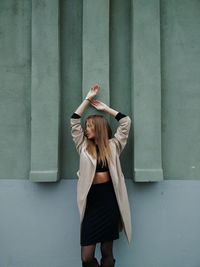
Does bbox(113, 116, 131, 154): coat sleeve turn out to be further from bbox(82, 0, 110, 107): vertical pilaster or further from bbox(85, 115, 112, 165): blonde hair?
bbox(82, 0, 110, 107): vertical pilaster

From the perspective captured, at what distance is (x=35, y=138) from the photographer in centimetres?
436

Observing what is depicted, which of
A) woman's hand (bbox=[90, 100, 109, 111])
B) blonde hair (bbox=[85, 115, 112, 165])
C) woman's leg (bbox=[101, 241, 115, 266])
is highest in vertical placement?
woman's hand (bbox=[90, 100, 109, 111])

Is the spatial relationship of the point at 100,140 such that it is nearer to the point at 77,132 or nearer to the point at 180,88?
the point at 77,132

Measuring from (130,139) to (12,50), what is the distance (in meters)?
2.12

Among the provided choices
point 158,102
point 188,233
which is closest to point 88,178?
point 158,102

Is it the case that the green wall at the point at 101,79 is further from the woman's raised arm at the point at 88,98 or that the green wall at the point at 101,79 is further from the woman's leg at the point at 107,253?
the woman's leg at the point at 107,253

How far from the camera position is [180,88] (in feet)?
14.9

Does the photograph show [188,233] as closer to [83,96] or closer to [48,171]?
[48,171]

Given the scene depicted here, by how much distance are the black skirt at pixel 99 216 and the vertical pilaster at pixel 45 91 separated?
739 millimetres

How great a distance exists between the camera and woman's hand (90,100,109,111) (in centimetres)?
417

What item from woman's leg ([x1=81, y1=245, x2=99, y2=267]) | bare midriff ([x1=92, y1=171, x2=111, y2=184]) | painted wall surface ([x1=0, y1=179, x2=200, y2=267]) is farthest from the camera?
painted wall surface ([x1=0, y1=179, x2=200, y2=267])

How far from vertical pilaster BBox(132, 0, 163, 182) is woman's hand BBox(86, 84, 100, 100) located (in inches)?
19.9

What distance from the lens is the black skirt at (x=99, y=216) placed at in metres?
3.75

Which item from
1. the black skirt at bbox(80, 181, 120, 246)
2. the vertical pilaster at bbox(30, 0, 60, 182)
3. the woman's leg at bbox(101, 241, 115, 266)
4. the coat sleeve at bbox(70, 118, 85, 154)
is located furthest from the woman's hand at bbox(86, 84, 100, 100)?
the woman's leg at bbox(101, 241, 115, 266)
